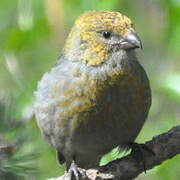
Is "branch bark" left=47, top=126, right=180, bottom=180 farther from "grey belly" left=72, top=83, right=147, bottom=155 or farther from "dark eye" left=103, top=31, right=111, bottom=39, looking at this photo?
"dark eye" left=103, top=31, right=111, bottom=39

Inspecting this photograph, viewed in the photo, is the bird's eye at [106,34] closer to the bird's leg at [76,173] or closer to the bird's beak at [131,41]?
the bird's beak at [131,41]

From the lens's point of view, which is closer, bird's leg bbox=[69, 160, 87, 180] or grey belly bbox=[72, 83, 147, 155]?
bird's leg bbox=[69, 160, 87, 180]

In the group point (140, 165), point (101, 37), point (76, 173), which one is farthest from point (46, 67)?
point (140, 165)

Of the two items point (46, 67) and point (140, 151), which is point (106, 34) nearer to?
point (140, 151)

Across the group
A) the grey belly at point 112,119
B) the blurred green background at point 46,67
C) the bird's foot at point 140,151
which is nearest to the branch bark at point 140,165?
the bird's foot at point 140,151

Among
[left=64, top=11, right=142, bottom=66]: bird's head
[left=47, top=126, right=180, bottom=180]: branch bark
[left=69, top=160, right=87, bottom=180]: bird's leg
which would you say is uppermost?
[left=64, top=11, right=142, bottom=66]: bird's head

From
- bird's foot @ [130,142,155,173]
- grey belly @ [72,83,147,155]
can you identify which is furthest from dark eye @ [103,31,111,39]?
bird's foot @ [130,142,155,173]

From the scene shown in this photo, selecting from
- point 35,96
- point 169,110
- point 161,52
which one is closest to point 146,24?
point 161,52
